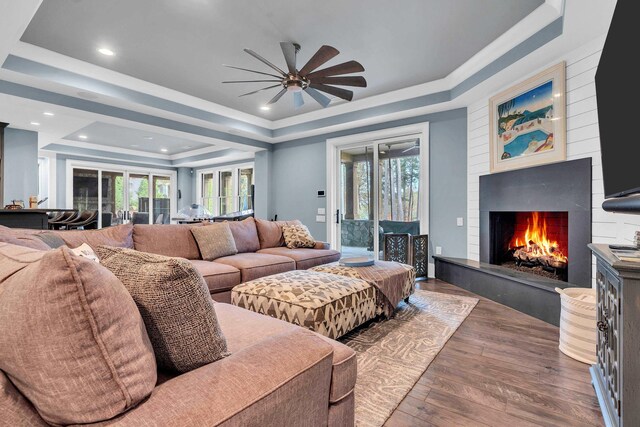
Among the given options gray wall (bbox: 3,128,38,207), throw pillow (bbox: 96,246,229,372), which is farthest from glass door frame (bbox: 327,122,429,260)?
gray wall (bbox: 3,128,38,207)

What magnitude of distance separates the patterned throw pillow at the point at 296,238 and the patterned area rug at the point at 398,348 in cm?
159

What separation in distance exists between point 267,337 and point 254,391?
1.17 feet

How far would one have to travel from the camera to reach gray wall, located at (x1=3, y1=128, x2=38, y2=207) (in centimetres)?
542

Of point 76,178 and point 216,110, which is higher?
point 216,110

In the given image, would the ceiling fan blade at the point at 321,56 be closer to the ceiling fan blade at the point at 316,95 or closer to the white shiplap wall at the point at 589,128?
the ceiling fan blade at the point at 316,95

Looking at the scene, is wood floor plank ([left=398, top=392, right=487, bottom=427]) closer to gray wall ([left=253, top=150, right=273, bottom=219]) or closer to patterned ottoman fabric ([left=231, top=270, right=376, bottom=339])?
patterned ottoman fabric ([left=231, top=270, right=376, bottom=339])

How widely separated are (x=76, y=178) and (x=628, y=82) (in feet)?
32.3

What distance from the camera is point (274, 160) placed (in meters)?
6.62

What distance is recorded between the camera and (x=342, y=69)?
9.60 ft

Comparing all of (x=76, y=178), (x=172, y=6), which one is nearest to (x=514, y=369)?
(x=172, y=6)

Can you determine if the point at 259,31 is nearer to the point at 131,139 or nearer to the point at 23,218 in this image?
the point at 23,218

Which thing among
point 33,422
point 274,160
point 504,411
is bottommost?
point 504,411

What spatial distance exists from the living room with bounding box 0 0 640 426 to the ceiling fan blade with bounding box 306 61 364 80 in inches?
1.0

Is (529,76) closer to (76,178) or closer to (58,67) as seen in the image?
(58,67)
